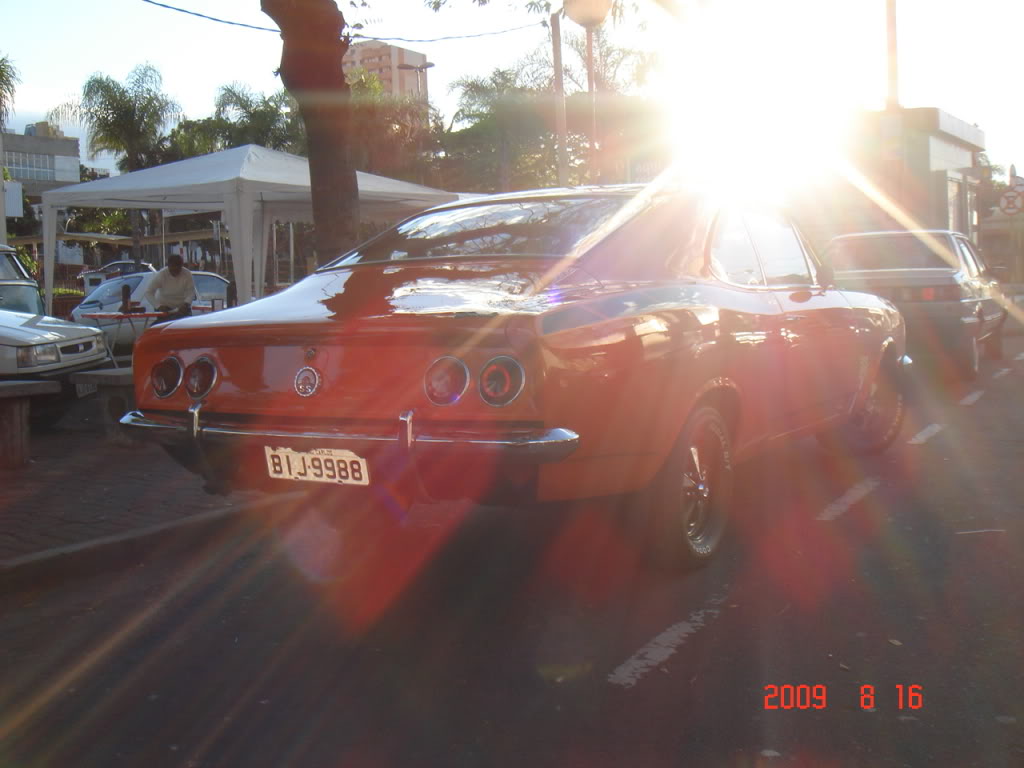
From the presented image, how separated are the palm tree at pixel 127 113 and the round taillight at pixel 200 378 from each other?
43.8 m

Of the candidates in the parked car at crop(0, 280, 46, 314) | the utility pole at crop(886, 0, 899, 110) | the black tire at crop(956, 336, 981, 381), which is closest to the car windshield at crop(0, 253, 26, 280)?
the parked car at crop(0, 280, 46, 314)

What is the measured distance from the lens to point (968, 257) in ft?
38.5

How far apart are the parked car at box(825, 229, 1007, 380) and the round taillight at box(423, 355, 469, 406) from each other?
705 cm

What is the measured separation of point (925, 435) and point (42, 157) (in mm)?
89460

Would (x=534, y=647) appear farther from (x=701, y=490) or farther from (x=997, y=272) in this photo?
(x=997, y=272)

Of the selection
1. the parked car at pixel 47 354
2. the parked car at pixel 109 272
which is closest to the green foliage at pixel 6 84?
the parked car at pixel 109 272

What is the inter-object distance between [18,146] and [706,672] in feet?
301

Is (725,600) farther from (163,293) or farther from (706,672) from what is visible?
(163,293)

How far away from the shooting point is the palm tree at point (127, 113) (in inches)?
1742

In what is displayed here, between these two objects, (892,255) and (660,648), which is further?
(892,255)

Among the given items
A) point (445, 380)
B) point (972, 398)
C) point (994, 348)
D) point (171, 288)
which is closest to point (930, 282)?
point (972, 398)

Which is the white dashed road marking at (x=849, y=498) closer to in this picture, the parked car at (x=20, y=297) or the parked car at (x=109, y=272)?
the parked car at (x=20, y=297)

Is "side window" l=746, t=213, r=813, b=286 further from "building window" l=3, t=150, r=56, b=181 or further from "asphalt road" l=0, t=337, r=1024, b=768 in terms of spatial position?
"building window" l=3, t=150, r=56, b=181

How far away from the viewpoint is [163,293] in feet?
43.4
